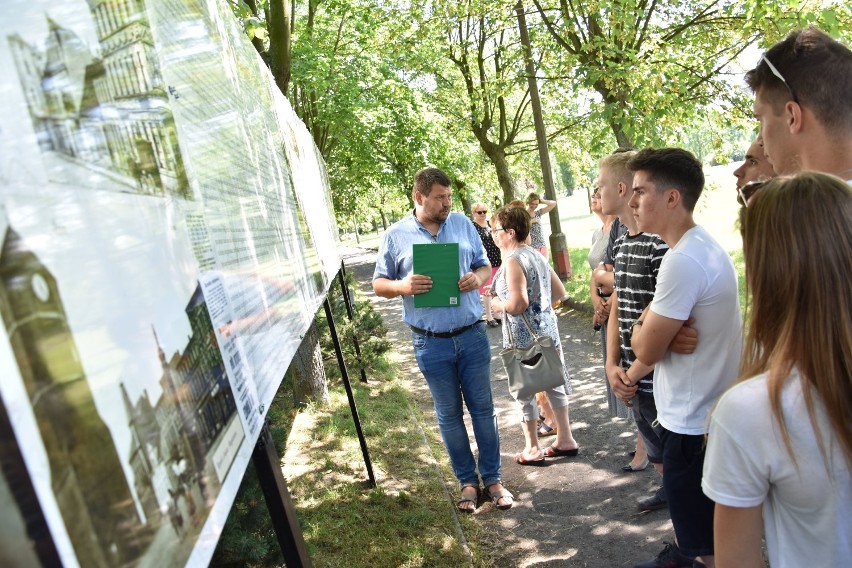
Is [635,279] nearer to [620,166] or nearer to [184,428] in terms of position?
[620,166]

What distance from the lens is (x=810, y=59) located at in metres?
2.08

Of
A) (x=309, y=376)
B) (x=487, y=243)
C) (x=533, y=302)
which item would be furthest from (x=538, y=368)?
(x=487, y=243)

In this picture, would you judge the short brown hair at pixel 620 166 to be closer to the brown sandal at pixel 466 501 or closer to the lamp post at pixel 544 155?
the brown sandal at pixel 466 501

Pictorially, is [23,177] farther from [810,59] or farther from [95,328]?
[810,59]

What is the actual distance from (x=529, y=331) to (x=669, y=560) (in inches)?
73.1

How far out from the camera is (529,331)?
468cm

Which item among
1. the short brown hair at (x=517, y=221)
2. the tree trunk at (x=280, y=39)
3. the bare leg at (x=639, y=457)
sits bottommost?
the bare leg at (x=639, y=457)

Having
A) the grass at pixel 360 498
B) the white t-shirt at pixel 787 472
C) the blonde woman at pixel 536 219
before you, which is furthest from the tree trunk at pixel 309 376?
the white t-shirt at pixel 787 472

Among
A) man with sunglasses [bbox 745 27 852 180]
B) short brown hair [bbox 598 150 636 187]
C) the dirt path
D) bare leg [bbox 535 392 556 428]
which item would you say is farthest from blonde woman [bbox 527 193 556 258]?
man with sunglasses [bbox 745 27 852 180]

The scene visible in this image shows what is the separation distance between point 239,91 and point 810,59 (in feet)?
6.87

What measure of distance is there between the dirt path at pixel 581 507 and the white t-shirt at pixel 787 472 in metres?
2.34

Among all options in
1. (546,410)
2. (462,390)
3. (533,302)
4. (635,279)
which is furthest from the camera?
(546,410)

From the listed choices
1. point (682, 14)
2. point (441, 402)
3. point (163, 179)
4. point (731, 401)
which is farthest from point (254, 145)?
point (682, 14)

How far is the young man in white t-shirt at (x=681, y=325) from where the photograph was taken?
2672mm
